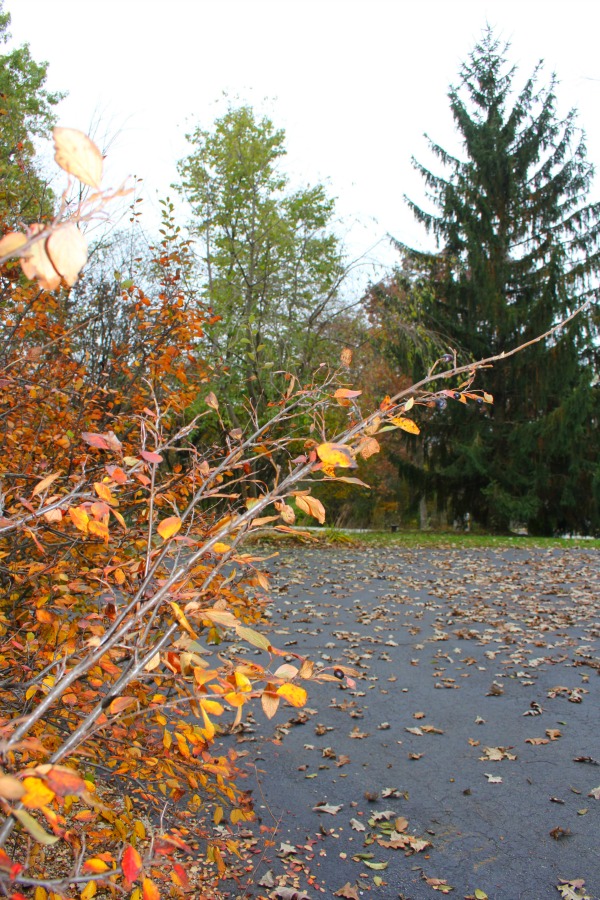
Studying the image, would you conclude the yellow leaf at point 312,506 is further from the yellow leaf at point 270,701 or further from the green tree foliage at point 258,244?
the green tree foliage at point 258,244

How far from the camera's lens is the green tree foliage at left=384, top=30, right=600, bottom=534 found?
19.3m

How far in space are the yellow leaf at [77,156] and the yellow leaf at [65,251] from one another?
6 centimetres

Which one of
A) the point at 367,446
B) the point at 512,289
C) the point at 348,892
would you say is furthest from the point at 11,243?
the point at 512,289

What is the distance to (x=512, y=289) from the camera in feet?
66.8

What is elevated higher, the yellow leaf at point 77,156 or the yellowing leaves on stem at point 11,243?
the yellow leaf at point 77,156

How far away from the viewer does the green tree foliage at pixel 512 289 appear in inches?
759

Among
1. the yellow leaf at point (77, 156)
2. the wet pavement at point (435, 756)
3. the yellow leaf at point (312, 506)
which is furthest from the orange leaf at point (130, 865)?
the wet pavement at point (435, 756)

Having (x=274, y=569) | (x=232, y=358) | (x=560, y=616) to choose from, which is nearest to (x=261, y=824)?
(x=560, y=616)

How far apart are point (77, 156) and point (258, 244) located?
1355 centimetres

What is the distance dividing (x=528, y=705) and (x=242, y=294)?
33.5 ft

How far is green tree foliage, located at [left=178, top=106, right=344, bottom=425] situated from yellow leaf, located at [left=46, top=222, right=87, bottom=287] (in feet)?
40.2

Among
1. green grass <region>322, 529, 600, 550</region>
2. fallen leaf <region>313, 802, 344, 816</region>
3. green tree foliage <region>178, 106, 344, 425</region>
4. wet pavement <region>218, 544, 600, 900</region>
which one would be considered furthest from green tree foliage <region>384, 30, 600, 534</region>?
fallen leaf <region>313, 802, 344, 816</region>

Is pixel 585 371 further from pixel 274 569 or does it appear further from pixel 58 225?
pixel 58 225

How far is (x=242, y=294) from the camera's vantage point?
13.8 m
